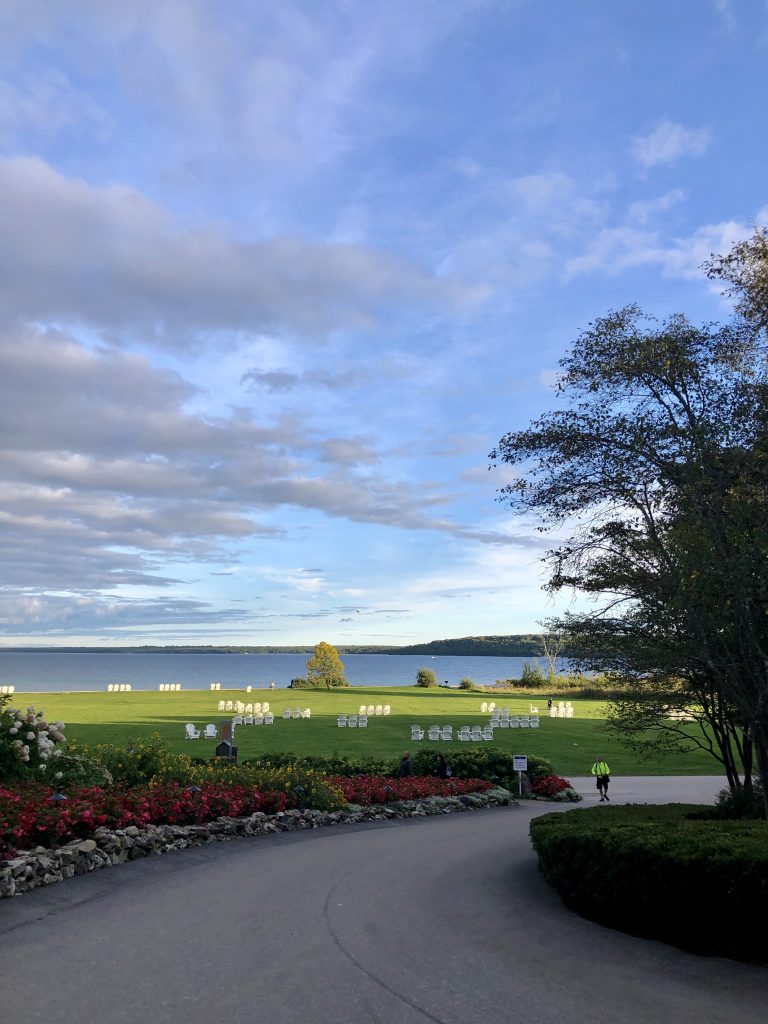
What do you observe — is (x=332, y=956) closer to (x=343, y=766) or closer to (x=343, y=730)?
(x=343, y=766)

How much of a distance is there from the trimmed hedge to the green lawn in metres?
12.4

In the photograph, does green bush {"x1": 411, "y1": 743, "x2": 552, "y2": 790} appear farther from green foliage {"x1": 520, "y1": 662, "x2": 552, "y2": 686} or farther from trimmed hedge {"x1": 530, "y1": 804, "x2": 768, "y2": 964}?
green foliage {"x1": 520, "y1": 662, "x2": 552, "y2": 686}

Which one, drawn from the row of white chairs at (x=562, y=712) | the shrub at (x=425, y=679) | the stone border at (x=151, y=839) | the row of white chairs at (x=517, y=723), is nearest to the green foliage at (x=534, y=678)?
the shrub at (x=425, y=679)

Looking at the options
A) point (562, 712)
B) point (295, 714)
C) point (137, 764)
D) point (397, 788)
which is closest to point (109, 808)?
point (137, 764)

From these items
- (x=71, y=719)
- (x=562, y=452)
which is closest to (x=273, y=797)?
(x=562, y=452)

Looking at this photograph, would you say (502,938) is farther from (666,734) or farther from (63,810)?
(666,734)

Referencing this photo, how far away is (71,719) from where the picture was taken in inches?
1775

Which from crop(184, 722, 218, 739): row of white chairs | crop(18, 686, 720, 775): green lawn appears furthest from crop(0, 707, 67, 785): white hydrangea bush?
crop(184, 722, 218, 739): row of white chairs

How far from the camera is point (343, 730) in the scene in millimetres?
41812

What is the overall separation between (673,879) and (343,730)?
117 feet

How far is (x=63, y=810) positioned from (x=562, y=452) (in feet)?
32.3

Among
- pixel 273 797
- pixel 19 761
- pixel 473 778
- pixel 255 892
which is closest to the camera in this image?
pixel 255 892

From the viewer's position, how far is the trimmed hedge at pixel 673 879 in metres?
7.04

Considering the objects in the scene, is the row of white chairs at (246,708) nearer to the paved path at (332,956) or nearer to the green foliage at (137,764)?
the green foliage at (137,764)
